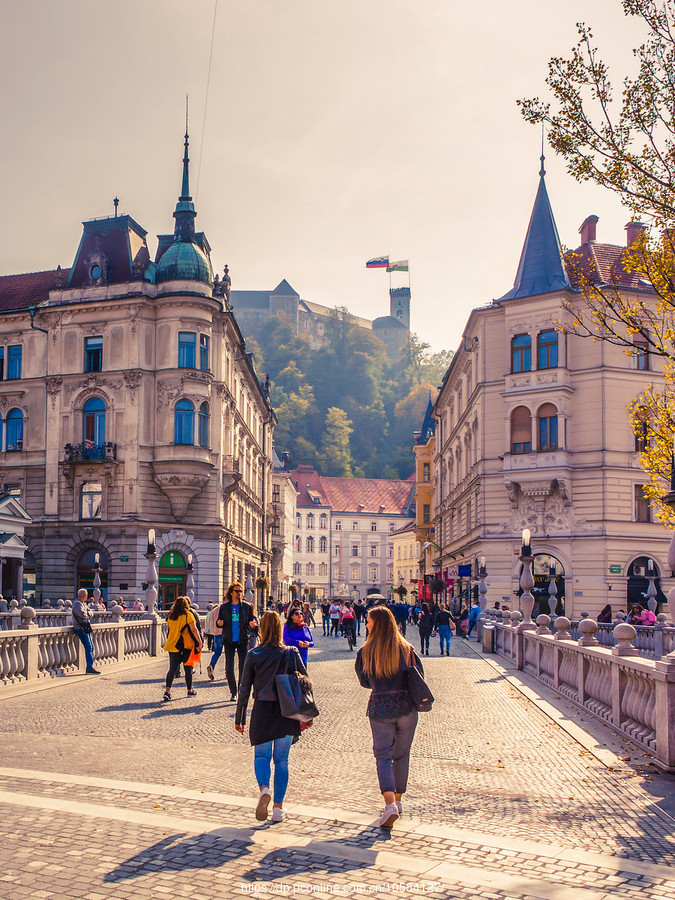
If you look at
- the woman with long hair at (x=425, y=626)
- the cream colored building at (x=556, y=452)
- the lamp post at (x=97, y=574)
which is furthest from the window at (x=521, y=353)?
the lamp post at (x=97, y=574)

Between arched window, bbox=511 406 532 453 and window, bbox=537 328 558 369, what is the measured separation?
84.6 inches

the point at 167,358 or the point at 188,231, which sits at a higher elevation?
the point at 188,231

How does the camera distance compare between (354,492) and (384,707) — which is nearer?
(384,707)

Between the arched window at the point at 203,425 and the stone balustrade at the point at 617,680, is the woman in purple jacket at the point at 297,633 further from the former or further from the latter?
the arched window at the point at 203,425

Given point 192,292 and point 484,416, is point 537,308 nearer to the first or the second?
point 484,416

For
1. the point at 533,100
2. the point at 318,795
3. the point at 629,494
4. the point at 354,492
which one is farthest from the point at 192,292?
the point at 354,492

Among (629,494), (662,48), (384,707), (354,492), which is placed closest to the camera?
(384,707)

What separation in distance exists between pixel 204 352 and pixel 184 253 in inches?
195

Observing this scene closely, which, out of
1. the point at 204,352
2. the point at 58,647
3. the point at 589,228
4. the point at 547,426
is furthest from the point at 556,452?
the point at 58,647

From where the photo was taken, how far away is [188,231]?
45.1 meters

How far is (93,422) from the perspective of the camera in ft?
139

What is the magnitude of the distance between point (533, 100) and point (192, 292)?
3033 centimetres

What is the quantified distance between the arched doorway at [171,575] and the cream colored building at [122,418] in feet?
0.21

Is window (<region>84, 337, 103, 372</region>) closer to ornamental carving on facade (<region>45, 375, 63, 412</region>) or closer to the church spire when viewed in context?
ornamental carving on facade (<region>45, 375, 63, 412</region>)
